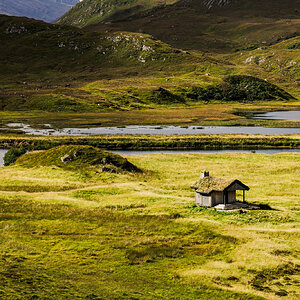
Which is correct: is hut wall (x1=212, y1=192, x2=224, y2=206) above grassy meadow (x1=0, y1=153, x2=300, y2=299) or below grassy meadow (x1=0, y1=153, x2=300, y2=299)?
above

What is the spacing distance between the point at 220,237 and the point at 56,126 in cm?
14043

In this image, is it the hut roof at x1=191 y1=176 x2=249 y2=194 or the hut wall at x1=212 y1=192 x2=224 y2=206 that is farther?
the hut wall at x1=212 y1=192 x2=224 y2=206

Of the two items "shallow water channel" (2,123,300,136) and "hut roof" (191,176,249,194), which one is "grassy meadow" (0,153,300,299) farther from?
"shallow water channel" (2,123,300,136)

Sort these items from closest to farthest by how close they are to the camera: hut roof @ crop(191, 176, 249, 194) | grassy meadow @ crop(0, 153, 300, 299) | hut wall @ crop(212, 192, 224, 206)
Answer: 1. grassy meadow @ crop(0, 153, 300, 299)
2. hut roof @ crop(191, 176, 249, 194)
3. hut wall @ crop(212, 192, 224, 206)

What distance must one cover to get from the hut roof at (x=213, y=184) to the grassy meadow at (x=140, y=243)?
7.56ft

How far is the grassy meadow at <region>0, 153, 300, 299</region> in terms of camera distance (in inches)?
1140

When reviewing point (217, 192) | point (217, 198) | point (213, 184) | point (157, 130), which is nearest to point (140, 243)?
point (217, 192)

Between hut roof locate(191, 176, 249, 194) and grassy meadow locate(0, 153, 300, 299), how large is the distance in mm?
2305

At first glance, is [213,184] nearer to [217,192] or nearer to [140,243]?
[217,192]

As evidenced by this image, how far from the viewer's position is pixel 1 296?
26.4 metres

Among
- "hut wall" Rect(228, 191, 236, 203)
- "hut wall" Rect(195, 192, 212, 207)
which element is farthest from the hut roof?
"hut wall" Rect(228, 191, 236, 203)

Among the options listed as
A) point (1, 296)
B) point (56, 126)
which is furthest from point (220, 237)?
point (56, 126)

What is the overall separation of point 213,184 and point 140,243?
17.1 m

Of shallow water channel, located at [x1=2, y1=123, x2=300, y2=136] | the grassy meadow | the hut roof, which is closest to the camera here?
the grassy meadow
